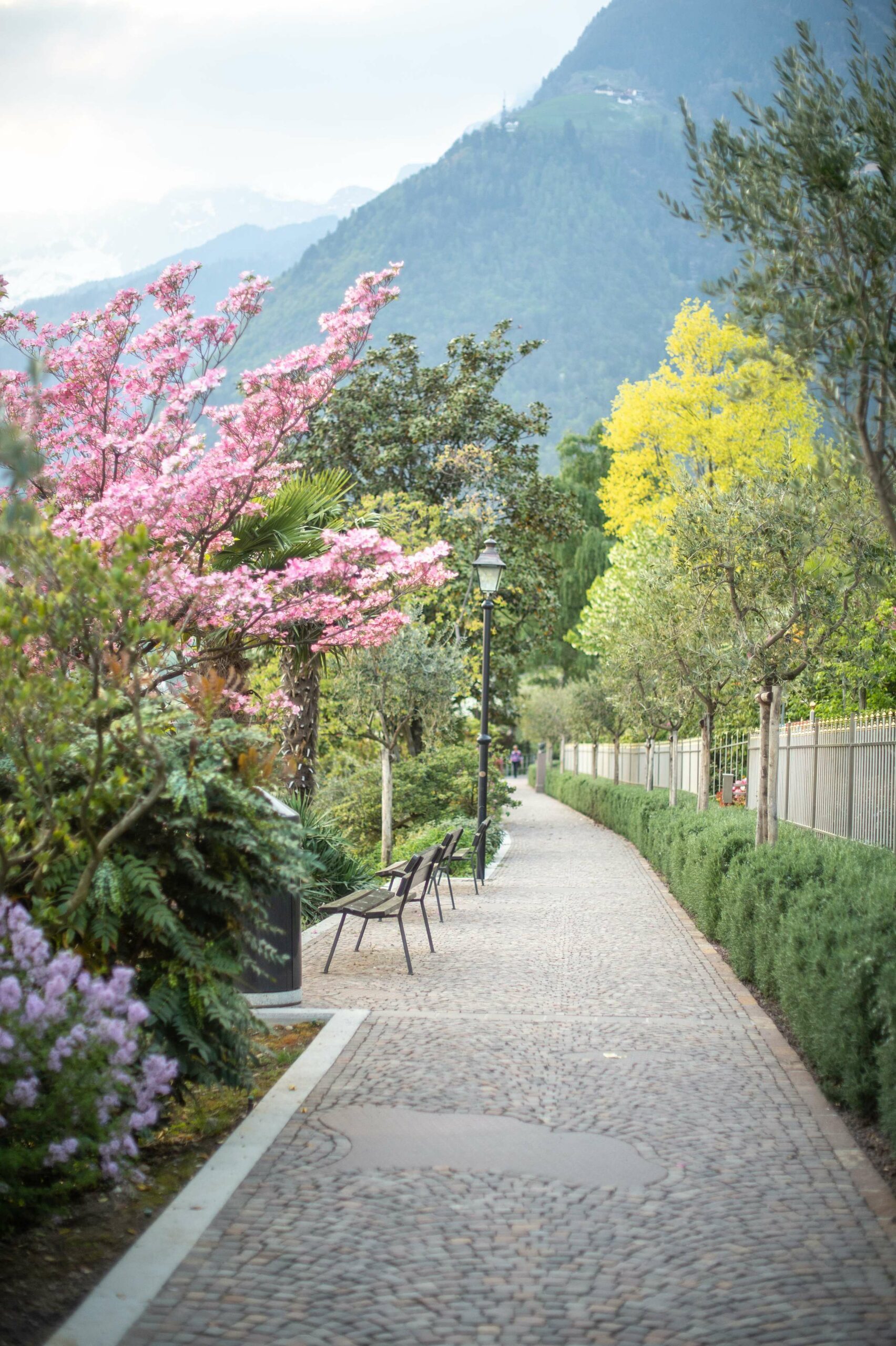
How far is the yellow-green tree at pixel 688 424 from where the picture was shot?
27.5m

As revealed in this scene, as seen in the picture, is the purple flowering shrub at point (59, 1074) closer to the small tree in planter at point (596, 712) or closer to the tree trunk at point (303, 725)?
the tree trunk at point (303, 725)

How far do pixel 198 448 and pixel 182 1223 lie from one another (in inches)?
229

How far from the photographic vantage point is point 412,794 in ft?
69.6

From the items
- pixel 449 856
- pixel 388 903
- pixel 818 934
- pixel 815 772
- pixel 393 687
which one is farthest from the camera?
pixel 393 687

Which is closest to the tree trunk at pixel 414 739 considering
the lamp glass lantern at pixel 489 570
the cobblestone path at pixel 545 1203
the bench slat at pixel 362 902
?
the lamp glass lantern at pixel 489 570

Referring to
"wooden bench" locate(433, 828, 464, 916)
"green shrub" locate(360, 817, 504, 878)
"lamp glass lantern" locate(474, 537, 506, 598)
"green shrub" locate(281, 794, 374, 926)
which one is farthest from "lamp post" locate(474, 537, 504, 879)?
"green shrub" locate(281, 794, 374, 926)

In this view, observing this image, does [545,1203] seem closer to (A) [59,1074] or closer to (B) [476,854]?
(A) [59,1074]

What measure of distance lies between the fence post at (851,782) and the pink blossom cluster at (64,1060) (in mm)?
9517

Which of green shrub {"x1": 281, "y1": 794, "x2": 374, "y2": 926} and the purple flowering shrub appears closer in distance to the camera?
the purple flowering shrub

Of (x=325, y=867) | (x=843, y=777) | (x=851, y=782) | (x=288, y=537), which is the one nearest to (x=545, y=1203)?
(x=288, y=537)

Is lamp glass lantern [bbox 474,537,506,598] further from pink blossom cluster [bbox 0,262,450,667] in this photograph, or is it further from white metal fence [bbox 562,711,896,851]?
pink blossom cluster [bbox 0,262,450,667]

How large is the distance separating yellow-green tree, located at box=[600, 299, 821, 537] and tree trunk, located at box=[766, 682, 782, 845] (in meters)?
15.0

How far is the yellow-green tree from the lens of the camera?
1083 inches

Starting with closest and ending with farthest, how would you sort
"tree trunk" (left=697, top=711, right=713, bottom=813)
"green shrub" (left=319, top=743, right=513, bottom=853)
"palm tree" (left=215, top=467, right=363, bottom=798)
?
"palm tree" (left=215, top=467, right=363, bottom=798) < "tree trunk" (left=697, top=711, right=713, bottom=813) < "green shrub" (left=319, top=743, right=513, bottom=853)
